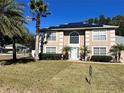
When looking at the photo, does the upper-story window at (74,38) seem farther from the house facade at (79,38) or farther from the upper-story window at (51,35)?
the upper-story window at (51,35)

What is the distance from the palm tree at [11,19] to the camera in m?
21.8

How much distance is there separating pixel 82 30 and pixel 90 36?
197 centimetres

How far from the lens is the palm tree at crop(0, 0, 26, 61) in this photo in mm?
21828

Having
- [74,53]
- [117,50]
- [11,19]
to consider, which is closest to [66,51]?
[74,53]

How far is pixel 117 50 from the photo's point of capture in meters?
29.3

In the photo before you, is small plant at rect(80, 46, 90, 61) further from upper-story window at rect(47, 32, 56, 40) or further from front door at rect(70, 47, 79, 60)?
upper-story window at rect(47, 32, 56, 40)

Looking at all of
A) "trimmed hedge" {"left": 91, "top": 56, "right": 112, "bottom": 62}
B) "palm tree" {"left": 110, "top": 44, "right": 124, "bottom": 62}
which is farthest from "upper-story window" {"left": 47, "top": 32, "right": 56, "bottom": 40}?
"palm tree" {"left": 110, "top": 44, "right": 124, "bottom": 62}

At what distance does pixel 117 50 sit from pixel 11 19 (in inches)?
619

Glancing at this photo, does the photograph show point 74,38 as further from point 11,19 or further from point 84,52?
point 11,19

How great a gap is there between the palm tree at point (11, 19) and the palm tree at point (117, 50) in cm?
1388

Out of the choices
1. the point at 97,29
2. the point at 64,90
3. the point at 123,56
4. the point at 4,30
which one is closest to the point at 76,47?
the point at 97,29

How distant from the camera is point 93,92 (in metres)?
10.0

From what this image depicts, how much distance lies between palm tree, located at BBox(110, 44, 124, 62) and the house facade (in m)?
0.88

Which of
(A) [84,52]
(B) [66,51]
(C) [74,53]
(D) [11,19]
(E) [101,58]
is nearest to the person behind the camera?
(D) [11,19]
